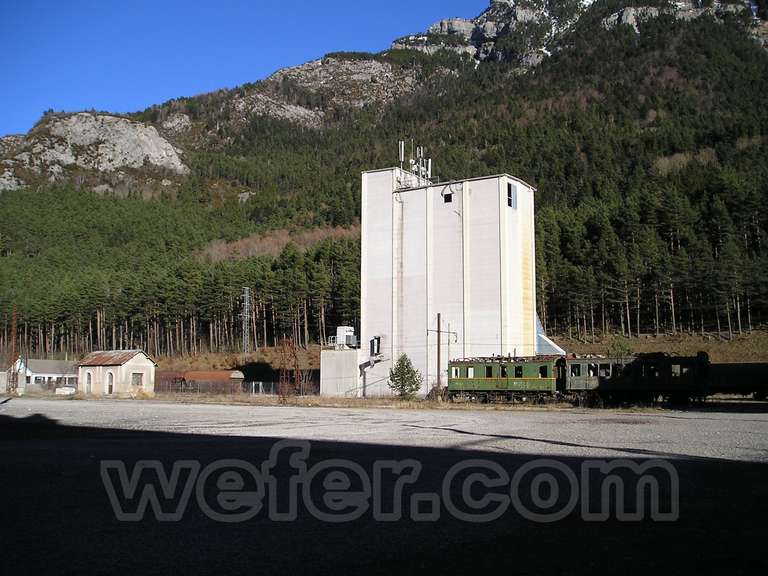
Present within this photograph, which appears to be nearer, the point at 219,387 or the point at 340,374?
the point at 340,374

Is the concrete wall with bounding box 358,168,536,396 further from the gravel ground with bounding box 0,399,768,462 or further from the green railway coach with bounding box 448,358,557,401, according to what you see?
the gravel ground with bounding box 0,399,768,462

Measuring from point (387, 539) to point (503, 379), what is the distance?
3798 centimetres

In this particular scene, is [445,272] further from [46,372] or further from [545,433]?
[46,372]

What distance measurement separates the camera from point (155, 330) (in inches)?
4016

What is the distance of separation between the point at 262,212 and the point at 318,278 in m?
92.9

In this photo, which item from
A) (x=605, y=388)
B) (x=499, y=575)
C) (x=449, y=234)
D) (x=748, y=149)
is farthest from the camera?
(x=748, y=149)

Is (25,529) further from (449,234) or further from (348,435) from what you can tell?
(449,234)

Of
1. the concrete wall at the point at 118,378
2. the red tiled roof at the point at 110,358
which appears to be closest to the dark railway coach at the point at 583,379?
the concrete wall at the point at 118,378

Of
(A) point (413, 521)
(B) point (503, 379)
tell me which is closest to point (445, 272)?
(B) point (503, 379)

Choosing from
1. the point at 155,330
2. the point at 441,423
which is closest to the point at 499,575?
the point at 441,423

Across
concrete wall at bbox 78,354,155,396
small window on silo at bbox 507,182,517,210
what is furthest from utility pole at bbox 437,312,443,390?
concrete wall at bbox 78,354,155,396

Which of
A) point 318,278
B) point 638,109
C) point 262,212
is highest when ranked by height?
point 638,109

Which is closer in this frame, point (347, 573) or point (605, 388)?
point (347, 573)

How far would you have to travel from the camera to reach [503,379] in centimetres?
4500
